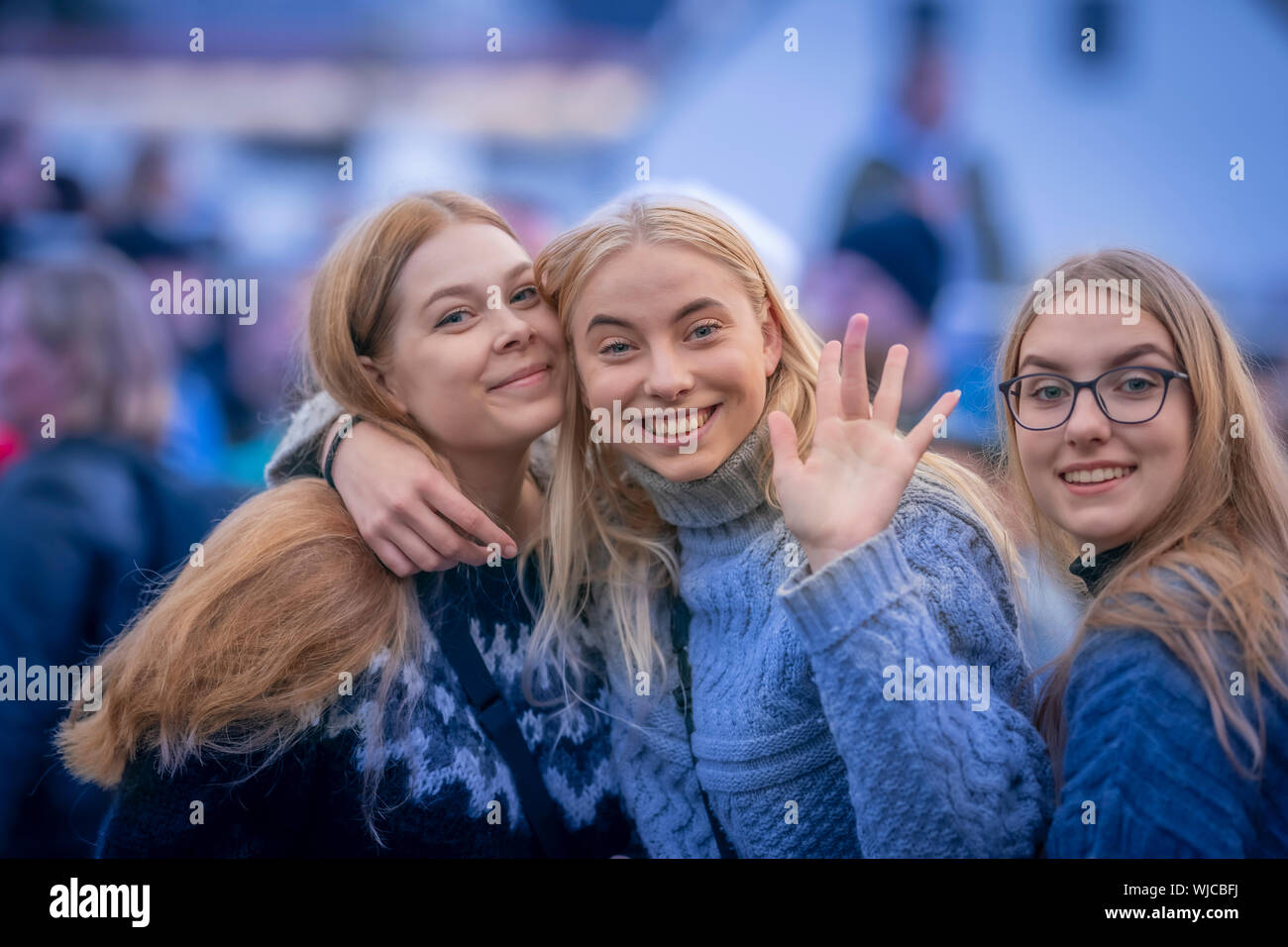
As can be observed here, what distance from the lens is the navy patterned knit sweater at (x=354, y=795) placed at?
1.67 metres

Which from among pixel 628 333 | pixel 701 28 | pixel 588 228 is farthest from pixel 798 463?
pixel 701 28

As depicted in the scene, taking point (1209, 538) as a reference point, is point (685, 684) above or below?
below

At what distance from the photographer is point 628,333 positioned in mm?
1682

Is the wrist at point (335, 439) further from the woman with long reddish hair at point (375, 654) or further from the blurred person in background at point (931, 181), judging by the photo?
the blurred person in background at point (931, 181)

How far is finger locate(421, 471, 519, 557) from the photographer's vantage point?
1.71 m

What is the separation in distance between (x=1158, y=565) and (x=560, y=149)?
264 centimetres

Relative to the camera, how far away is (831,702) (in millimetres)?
1412

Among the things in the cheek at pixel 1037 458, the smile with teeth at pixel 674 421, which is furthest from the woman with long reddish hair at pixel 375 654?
the cheek at pixel 1037 458

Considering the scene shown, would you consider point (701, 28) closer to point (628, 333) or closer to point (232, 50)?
point (232, 50)

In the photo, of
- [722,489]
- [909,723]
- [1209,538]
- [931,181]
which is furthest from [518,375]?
[931,181]

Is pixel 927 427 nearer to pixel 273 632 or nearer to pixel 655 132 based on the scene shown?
pixel 273 632

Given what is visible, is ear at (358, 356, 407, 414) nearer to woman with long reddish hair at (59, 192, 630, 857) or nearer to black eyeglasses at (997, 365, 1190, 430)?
woman with long reddish hair at (59, 192, 630, 857)
